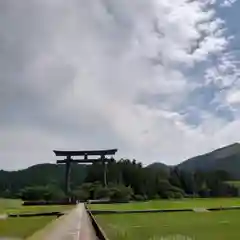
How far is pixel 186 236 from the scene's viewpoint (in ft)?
44.9

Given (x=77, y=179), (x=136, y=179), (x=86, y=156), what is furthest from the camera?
(x=77, y=179)

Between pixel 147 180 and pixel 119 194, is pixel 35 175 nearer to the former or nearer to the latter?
pixel 147 180

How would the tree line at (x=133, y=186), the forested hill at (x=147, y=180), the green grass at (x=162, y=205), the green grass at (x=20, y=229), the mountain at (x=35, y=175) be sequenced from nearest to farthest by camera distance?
the green grass at (x=20, y=229), the green grass at (x=162, y=205), the tree line at (x=133, y=186), the forested hill at (x=147, y=180), the mountain at (x=35, y=175)

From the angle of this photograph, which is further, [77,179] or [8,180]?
[8,180]

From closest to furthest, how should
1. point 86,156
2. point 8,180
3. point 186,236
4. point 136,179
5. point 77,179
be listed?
point 186,236, point 86,156, point 136,179, point 77,179, point 8,180

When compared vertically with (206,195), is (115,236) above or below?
below

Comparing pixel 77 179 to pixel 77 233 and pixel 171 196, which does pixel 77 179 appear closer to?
pixel 171 196

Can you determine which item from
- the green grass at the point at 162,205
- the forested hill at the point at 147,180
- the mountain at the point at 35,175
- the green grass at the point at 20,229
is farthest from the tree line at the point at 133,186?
the green grass at the point at 20,229

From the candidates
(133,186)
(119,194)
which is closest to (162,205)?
(119,194)

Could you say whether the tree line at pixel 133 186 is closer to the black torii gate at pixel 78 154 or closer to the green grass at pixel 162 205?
the black torii gate at pixel 78 154

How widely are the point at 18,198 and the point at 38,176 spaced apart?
1090 inches

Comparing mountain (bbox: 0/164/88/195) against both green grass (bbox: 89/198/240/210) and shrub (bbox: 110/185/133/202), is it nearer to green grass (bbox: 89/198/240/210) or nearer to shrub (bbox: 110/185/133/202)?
shrub (bbox: 110/185/133/202)

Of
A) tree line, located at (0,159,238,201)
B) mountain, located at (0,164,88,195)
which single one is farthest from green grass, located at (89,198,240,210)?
mountain, located at (0,164,88,195)

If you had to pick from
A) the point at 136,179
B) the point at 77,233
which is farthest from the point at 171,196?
the point at 77,233
